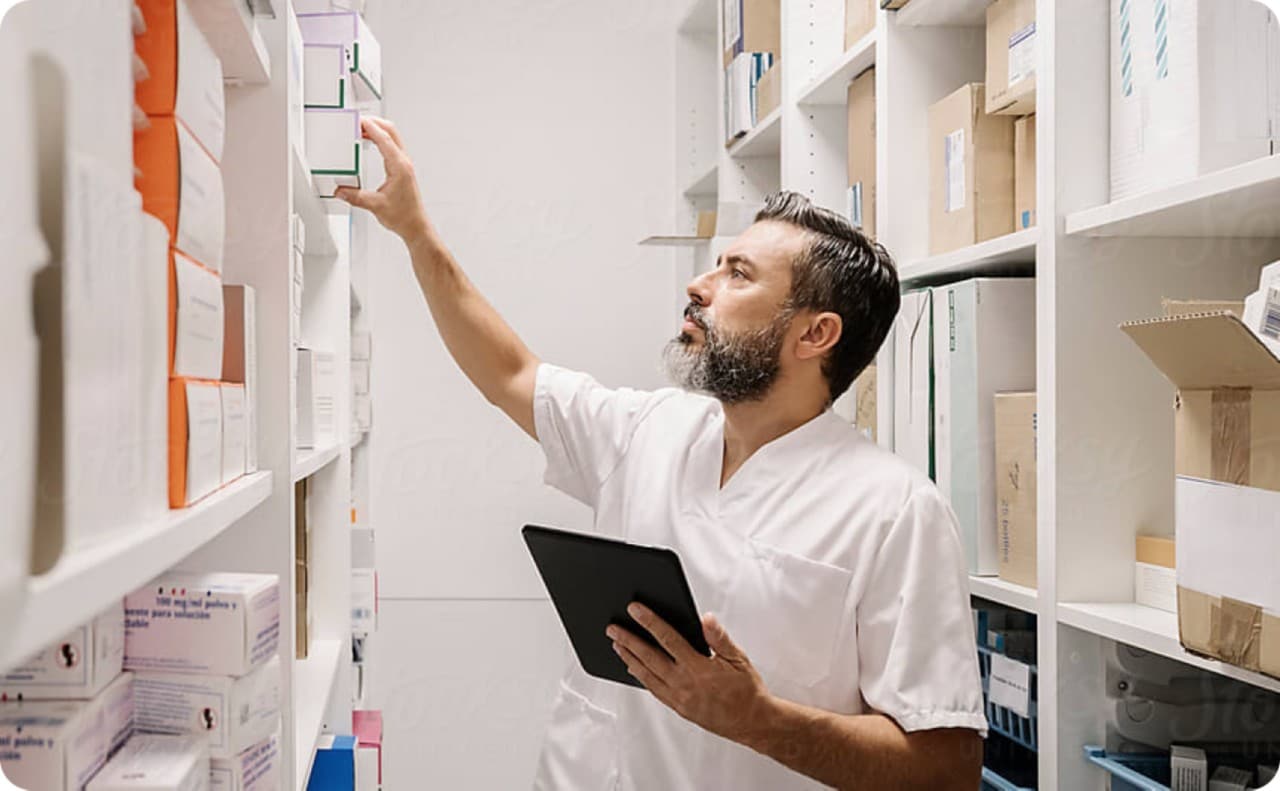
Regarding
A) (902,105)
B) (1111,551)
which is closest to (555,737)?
(1111,551)

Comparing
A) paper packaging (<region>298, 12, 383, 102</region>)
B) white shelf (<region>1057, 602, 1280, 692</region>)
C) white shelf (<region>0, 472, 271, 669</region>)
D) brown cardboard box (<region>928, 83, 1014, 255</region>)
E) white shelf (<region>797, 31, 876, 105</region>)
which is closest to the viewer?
white shelf (<region>0, 472, 271, 669</region>)

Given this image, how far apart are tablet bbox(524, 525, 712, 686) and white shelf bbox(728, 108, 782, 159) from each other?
1563 mm

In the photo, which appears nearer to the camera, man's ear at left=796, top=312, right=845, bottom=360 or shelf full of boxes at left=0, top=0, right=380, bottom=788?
shelf full of boxes at left=0, top=0, right=380, bottom=788

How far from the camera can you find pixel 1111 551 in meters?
1.54

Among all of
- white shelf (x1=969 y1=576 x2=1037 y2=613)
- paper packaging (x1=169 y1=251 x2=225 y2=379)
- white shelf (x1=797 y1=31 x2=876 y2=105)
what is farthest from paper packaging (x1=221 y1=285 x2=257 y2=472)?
white shelf (x1=797 y1=31 x2=876 y2=105)

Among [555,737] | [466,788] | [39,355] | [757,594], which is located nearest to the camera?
[39,355]

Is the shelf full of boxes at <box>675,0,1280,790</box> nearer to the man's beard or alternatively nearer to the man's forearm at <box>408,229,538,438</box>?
the man's beard

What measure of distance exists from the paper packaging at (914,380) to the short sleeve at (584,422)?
0.46 metres

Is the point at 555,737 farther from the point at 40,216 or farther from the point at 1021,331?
the point at 40,216

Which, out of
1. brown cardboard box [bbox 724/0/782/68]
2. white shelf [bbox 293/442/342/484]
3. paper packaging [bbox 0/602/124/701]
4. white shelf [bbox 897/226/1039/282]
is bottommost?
paper packaging [bbox 0/602/124/701]

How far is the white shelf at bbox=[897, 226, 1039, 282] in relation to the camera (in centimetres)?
163

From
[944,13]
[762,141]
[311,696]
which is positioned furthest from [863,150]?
[311,696]

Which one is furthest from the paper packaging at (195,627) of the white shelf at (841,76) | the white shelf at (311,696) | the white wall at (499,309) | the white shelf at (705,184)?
the white shelf at (705,184)

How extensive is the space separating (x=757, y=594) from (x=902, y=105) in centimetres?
98
